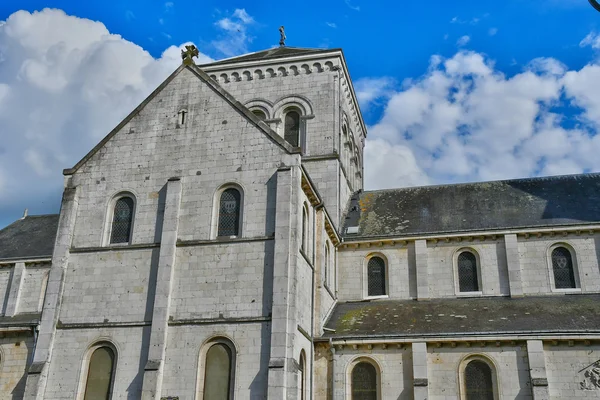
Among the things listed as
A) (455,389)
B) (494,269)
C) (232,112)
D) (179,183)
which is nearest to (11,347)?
(179,183)

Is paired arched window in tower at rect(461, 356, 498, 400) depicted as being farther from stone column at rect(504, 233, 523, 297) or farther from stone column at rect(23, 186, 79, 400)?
stone column at rect(23, 186, 79, 400)

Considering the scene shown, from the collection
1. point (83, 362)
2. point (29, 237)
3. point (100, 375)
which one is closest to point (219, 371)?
point (100, 375)

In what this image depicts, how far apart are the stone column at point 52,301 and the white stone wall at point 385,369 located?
9.89m

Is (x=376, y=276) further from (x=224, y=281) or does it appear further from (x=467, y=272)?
(x=224, y=281)

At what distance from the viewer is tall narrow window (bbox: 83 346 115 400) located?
21.0 meters

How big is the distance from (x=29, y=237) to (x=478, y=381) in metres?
25.4

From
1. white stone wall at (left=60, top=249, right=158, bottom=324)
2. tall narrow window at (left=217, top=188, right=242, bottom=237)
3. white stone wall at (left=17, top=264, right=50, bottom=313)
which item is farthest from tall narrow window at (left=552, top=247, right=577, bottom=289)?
white stone wall at (left=17, top=264, right=50, bottom=313)

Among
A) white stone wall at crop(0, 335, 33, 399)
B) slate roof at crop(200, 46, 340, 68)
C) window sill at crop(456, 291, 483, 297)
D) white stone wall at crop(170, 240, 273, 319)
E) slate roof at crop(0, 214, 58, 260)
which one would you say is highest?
slate roof at crop(200, 46, 340, 68)

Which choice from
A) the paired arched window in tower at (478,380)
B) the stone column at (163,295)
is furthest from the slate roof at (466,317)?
the stone column at (163,295)

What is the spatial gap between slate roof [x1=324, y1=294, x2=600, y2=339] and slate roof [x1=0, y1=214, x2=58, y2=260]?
55.3 ft

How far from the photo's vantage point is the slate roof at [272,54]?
3456cm

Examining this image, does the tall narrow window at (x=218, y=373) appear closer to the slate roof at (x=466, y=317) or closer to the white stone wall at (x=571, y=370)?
the slate roof at (x=466, y=317)

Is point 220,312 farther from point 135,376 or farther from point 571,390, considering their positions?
point 571,390

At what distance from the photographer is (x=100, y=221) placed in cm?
2356
